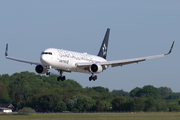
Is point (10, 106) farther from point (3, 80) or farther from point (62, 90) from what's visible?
point (3, 80)

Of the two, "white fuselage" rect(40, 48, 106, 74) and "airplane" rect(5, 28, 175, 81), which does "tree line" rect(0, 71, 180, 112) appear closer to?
"airplane" rect(5, 28, 175, 81)

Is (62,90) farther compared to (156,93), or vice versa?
(156,93)

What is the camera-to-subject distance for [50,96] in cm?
13975

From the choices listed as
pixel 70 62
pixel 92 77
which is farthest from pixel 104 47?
pixel 70 62

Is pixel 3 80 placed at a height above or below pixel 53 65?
above

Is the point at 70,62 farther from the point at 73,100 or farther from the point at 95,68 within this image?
the point at 73,100

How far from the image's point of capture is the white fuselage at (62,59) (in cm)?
6053

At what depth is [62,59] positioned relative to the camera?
205 ft

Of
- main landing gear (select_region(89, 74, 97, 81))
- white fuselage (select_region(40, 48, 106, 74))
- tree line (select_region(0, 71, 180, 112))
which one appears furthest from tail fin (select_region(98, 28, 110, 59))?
tree line (select_region(0, 71, 180, 112))

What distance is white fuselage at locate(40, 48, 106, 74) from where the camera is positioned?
199ft

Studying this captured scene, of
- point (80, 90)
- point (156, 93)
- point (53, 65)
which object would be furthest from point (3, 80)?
point (53, 65)

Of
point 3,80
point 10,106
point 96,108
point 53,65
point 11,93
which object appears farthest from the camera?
point 3,80

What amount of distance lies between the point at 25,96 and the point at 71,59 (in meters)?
92.6

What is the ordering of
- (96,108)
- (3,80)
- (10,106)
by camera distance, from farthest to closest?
(3,80), (10,106), (96,108)
